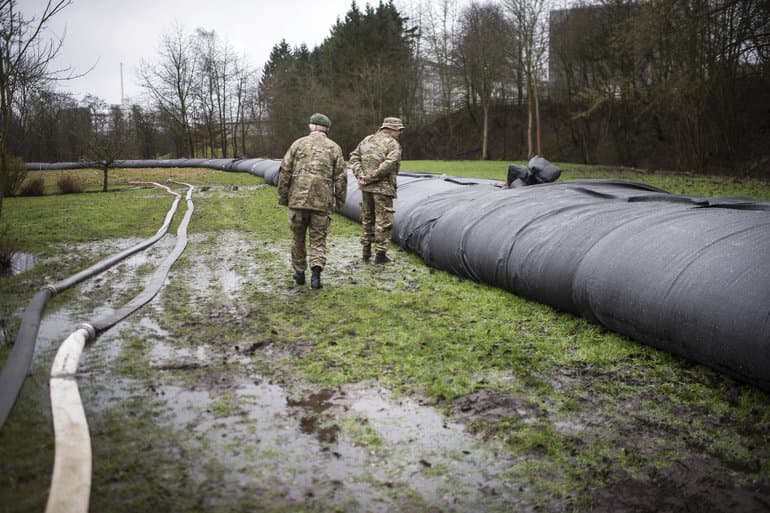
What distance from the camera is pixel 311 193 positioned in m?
6.48

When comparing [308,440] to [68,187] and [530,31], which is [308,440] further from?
[530,31]

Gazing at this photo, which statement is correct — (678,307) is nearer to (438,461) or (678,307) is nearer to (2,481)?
(438,461)

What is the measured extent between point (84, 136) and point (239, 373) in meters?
41.4

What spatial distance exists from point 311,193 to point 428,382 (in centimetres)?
318

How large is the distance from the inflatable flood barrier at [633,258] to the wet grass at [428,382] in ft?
0.68

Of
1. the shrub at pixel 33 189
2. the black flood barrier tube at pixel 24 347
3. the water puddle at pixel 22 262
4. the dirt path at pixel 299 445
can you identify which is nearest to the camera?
the dirt path at pixel 299 445

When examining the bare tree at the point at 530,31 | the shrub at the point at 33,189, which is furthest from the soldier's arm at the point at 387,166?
the bare tree at the point at 530,31

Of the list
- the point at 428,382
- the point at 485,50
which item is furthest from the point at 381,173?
the point at 485,50

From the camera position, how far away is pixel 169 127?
44688 millimetres

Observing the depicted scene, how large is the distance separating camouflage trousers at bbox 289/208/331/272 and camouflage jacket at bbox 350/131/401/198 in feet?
4.16

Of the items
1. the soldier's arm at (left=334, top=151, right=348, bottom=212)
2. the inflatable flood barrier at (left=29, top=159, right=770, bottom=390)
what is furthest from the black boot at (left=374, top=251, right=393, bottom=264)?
the soldier's arm at (left=334, top=151, right=348, bottom=212)

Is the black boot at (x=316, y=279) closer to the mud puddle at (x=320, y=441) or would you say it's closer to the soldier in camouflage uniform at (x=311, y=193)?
the soldier in camouflage uniform at (x=311, y=193)

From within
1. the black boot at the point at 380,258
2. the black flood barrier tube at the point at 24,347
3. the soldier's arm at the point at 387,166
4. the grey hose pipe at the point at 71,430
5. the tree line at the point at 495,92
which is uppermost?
the tree line at the point at 495,92

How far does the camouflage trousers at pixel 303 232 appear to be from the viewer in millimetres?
6555
